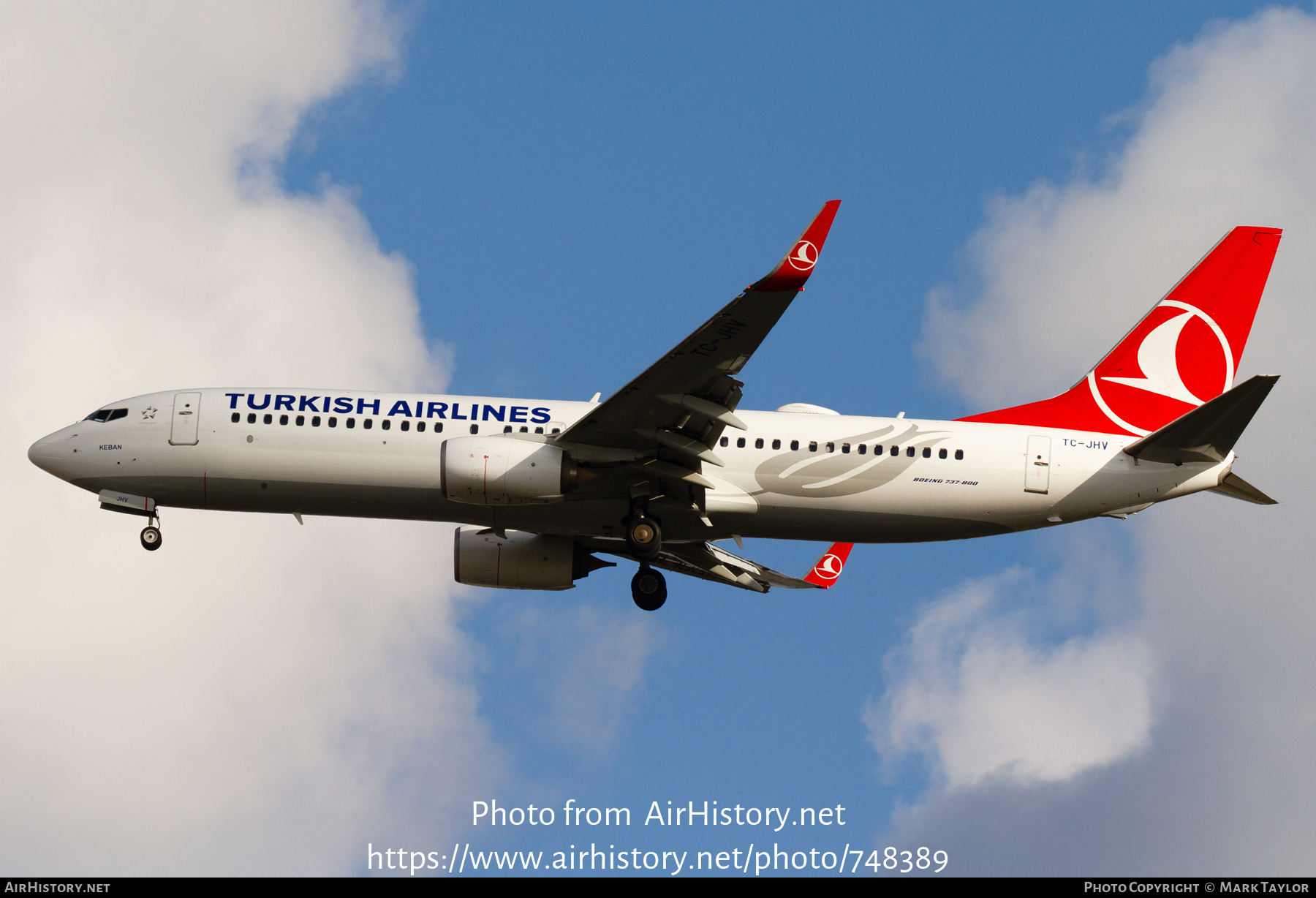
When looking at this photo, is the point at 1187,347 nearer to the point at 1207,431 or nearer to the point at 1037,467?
the point at 1207,431

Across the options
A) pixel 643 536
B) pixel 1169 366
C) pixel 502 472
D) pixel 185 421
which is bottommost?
pixel 643 536

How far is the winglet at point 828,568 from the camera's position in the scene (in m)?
40.8

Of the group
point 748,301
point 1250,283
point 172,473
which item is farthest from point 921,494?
point 172,473

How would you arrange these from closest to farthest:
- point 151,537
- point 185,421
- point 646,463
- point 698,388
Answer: point 698,388
point 646,463
point 185,421
point 151,537

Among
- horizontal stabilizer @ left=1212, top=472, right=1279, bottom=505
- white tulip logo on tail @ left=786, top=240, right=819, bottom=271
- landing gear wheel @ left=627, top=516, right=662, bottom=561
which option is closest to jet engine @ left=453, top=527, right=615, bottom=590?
landing gear wheel @ left=627, top=516, right=662, bottom=561

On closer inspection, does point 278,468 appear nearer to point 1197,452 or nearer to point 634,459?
point 634,459

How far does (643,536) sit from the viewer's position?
107 ft

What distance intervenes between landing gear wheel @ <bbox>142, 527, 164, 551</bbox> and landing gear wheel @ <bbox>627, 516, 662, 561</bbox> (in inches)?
475

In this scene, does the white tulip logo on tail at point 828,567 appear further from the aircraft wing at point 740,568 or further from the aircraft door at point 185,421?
the aircraft door at point 185,421

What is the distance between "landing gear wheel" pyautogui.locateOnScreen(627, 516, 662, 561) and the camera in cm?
3250

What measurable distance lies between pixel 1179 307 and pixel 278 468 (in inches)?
931

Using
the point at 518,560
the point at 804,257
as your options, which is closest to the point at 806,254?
the point at 804,257

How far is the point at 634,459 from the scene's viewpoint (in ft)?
103

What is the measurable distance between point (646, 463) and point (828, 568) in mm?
11106
